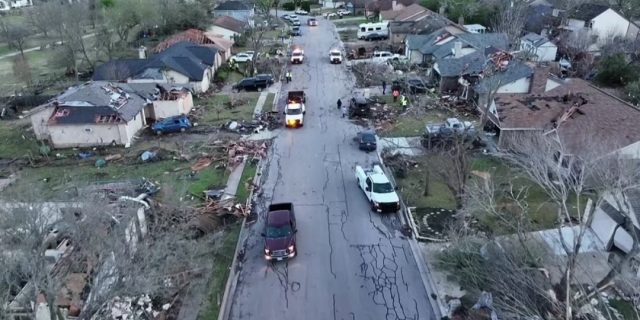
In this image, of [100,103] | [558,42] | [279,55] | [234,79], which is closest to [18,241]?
[100,103]

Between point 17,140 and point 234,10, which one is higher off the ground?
point 234,10

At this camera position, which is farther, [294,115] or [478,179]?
[294,115]

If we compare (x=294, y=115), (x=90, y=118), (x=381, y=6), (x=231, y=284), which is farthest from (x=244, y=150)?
(x=381, y=6)

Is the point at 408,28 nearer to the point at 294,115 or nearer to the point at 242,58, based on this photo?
the point at 242,58

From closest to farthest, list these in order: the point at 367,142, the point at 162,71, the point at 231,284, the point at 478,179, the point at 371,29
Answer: the point at 231,284
the point at 478,179
the point at 367,142
the point at 162,71
the point at 371,29

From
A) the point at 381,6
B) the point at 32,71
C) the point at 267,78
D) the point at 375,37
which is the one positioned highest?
the point at 381,6

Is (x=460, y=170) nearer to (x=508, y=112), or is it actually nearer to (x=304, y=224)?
(x=304, y=224)
